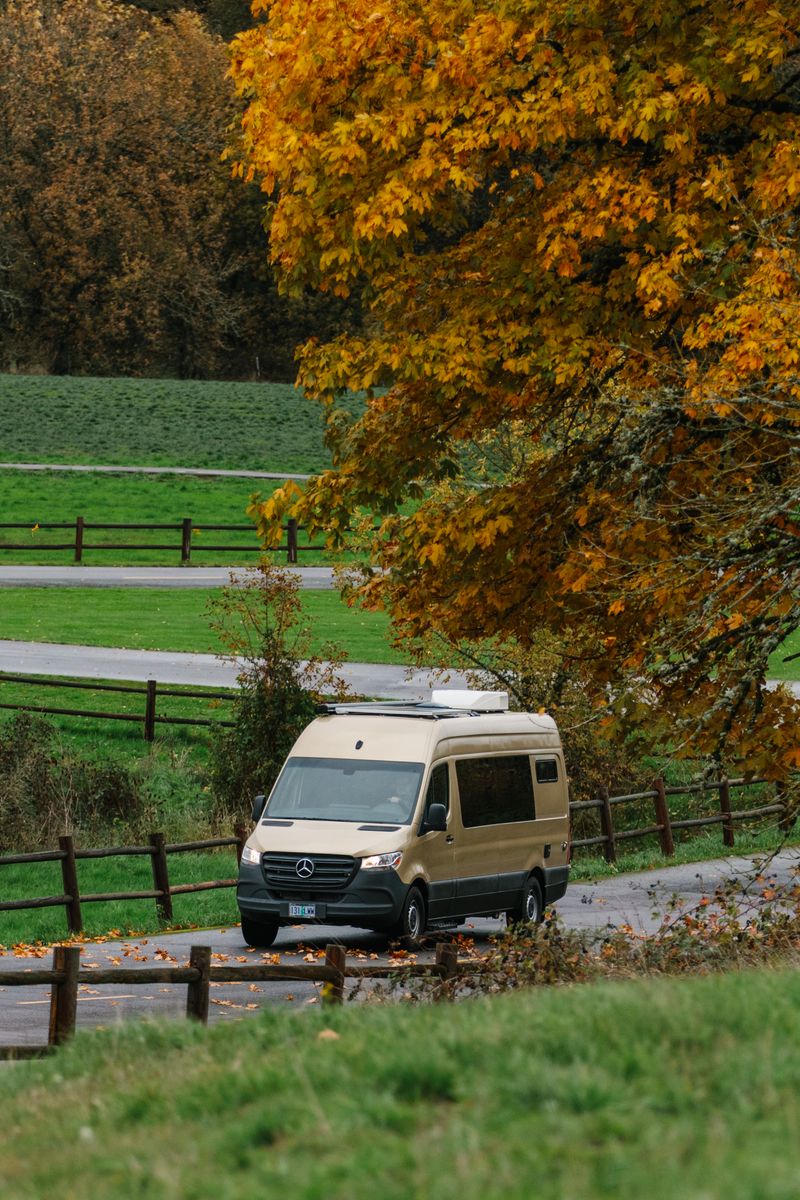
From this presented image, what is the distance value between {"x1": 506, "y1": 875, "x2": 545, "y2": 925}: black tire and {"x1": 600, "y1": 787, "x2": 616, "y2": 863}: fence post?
188 inches

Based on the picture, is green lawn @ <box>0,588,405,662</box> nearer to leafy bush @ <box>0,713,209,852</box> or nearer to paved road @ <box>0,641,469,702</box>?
paved road @ <box>0,641,469,702</box>

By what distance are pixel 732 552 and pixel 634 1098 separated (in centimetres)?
881

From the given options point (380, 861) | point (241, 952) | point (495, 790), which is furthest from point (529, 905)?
point (241, 952)

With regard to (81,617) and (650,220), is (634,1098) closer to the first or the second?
(650,220)

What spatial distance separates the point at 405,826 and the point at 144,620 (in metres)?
23.4

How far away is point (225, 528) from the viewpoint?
52.0m

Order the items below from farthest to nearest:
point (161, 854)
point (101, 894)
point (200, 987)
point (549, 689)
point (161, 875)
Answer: point (549, 689), point (161, 875), point (161, 854), point (101, 894), point (200, 987)

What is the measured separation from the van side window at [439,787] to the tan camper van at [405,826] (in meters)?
0.01

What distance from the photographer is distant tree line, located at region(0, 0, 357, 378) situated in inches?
3034

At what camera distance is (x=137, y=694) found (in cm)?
3177

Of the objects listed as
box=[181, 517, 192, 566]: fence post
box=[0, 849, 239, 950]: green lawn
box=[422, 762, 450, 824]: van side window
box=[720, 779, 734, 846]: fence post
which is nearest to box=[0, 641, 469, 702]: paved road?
box=[720, 779, 734, 846]: fence post

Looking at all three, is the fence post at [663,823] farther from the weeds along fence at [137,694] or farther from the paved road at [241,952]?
the weeds along fence at [137,694]

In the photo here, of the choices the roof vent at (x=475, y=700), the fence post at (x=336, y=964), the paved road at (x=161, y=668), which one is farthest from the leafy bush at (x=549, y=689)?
the fence post at (x=336, y=964)

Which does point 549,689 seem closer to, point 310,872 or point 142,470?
point 310,872
